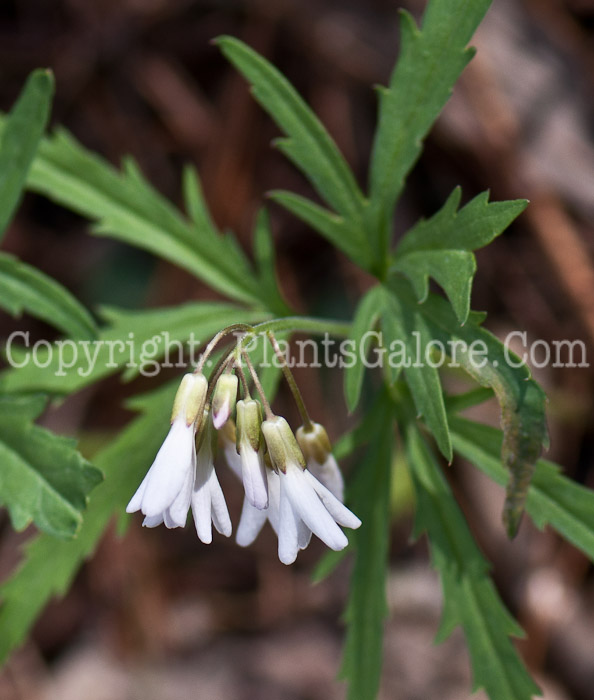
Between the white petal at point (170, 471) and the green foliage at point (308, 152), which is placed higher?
the green foliage at point (308, 152)

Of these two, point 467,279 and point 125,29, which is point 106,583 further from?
point 125,29

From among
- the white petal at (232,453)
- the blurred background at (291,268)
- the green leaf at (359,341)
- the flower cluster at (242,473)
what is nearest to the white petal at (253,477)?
the flower cluster at (242,473)

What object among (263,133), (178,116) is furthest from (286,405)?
(178,116)

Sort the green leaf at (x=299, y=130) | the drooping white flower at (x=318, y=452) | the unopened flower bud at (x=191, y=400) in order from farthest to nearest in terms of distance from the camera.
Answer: the green leaf at (x=299, y=130) < the drooping white flower at (x=318, y=452) < the unopened flower bud at (x=191, y=400)

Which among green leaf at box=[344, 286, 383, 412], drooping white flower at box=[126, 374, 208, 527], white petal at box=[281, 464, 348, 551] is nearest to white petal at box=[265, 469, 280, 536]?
white petal at box=[281, 464, 348, 551]

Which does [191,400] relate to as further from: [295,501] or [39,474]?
[39,474]

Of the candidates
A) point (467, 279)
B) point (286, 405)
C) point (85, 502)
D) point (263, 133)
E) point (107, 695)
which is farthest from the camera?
point (263, 133)

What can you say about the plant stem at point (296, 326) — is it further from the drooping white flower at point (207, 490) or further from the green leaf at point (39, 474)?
the green leaf at point (39, 474)
